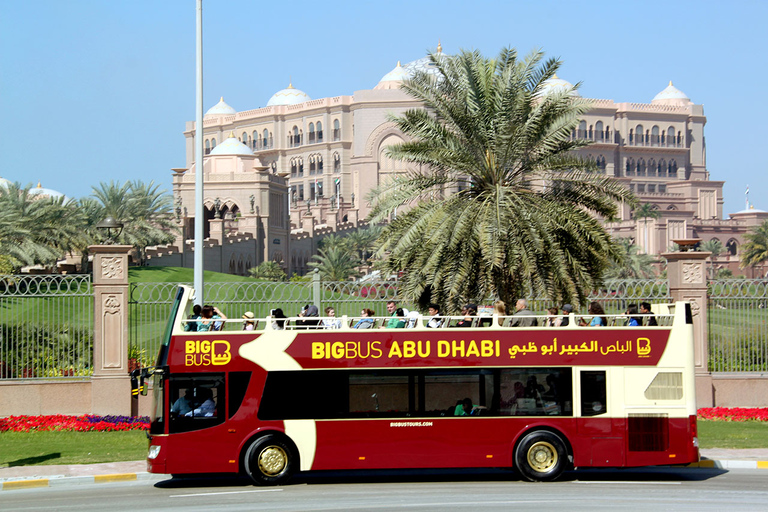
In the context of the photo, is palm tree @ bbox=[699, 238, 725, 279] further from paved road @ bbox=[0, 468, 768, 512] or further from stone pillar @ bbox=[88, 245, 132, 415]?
paved road @ bbox=[0, 468, 768, 512]

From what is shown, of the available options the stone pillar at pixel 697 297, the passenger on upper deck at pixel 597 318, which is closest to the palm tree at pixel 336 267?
the stone pillar at pixel 697 297

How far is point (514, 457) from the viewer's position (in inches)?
526

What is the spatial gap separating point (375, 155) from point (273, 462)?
311 ft

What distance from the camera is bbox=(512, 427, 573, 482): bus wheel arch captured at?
1331 centimetres

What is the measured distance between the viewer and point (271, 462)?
13.4 meters

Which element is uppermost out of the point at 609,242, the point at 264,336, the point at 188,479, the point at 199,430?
the point at 609,242

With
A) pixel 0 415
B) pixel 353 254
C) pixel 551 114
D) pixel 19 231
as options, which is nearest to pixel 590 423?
pixel 551 114

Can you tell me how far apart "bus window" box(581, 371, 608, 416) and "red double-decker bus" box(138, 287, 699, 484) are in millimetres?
18

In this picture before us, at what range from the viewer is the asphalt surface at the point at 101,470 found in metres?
13.8

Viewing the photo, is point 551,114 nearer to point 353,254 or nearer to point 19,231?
point 19,231

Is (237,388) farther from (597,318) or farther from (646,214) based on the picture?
(646,214)


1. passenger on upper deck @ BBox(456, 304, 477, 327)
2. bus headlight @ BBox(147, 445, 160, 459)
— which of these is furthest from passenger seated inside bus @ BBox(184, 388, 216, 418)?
passenger on upper deck @ BBox(456, 304, 477, 327)

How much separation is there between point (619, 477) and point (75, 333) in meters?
12.7

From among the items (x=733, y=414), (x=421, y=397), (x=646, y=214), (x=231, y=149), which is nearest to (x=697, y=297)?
(x=733, y=414)
